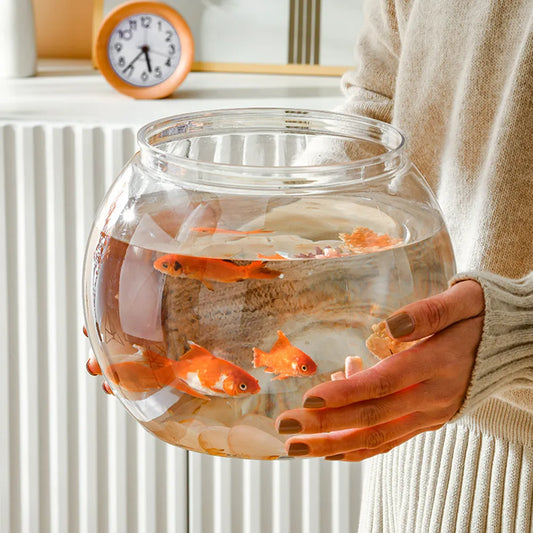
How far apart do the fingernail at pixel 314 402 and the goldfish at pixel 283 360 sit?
15mm

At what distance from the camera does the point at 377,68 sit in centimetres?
99

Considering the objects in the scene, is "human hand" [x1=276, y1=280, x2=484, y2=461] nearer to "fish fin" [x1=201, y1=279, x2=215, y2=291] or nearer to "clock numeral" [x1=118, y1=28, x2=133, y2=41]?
"fish fin" [x1=201, y1=279, x2=215, y2=291]

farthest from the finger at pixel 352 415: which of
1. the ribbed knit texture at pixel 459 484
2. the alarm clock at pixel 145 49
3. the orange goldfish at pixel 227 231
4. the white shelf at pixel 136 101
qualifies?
the alarm clock at pixel 145 49

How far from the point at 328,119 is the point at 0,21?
3.77ft

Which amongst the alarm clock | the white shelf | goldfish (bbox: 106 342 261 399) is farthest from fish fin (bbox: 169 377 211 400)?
the alarm clock

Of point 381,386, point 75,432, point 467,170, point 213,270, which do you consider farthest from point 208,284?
point 75,432

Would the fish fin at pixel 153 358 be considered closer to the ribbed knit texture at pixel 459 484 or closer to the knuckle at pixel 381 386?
the knuckle at pixel 381 386

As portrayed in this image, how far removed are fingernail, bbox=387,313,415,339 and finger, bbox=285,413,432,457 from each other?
7 cm

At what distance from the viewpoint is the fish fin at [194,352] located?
0.45 metres

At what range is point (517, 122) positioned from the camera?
75 cm

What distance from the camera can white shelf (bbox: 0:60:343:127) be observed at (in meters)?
1.34

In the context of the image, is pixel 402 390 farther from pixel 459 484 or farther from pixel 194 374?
pixel 459 484

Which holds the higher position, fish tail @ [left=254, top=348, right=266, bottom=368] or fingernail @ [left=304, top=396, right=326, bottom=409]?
fish tail @ [left=254, top=348, right=266, bottom=368]

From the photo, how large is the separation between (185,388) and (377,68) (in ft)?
2.06
